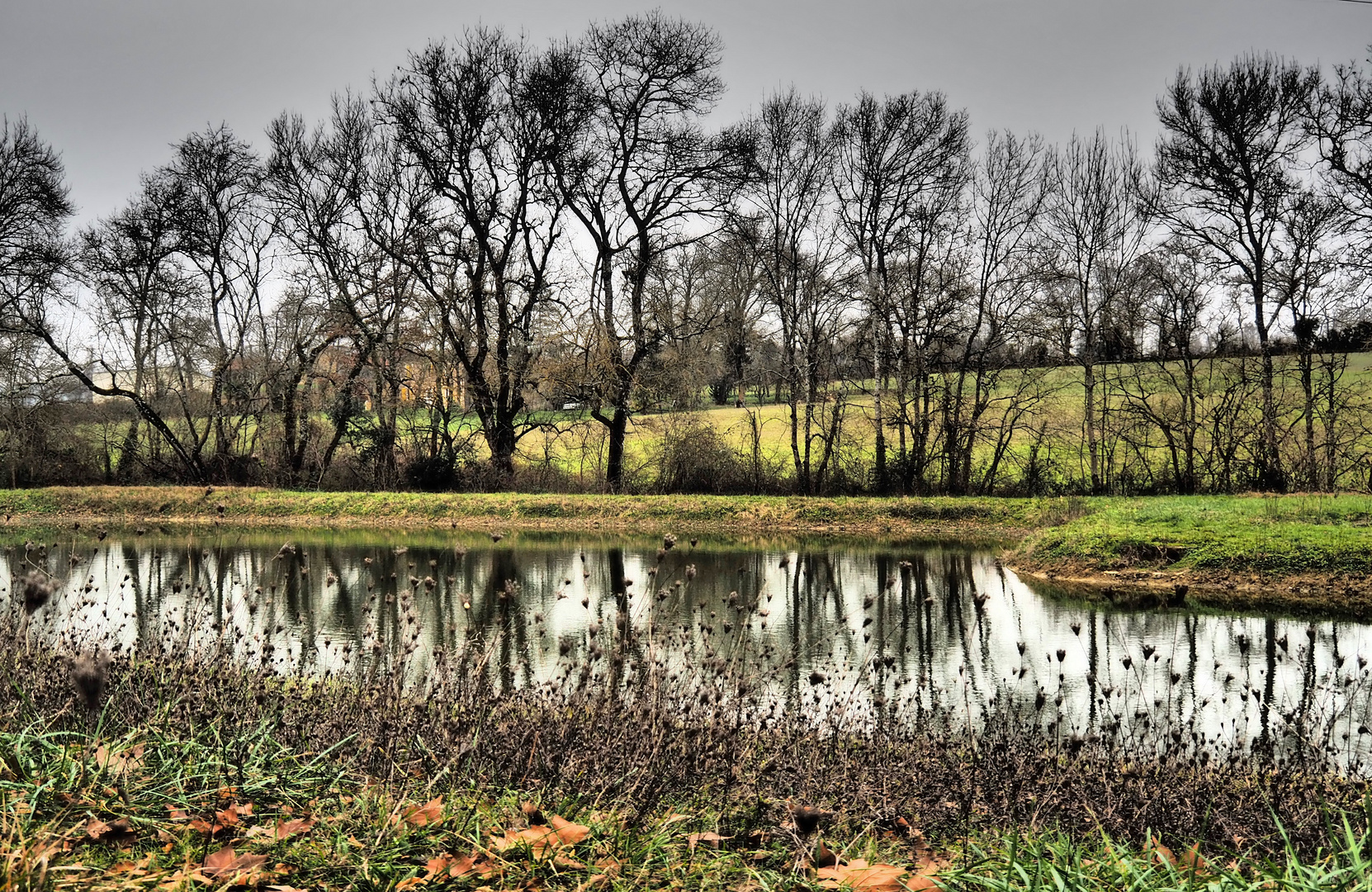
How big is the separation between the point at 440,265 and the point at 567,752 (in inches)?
1040

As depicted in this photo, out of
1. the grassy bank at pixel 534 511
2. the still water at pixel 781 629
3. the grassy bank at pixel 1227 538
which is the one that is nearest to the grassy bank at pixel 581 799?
the still water at pixel 781 629

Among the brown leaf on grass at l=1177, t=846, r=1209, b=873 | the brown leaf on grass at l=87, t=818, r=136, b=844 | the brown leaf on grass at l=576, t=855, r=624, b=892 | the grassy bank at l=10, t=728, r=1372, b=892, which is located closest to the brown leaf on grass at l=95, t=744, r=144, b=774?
the grassy bank at l=10, t=728, r=1372, b=892

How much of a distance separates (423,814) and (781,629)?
7.60 metres

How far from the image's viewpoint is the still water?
5.91 metres

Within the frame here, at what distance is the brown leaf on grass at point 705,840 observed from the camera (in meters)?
3.15

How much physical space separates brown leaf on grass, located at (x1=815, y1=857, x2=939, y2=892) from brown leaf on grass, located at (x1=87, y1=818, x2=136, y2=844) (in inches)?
84.4

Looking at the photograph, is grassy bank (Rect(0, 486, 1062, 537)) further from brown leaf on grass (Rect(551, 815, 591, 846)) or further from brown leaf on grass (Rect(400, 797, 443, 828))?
brown leaf on grass (Rect(551, 815, 591, 846))

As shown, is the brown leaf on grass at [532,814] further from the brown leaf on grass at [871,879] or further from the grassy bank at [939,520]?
the grassy bank at [939,520]

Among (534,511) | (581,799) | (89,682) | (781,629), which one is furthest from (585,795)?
(534,511)

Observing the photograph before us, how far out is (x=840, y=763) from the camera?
5.00 m

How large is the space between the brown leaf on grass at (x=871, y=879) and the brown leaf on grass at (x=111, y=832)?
2145 mm

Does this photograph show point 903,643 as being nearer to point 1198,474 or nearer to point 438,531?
point 438,531

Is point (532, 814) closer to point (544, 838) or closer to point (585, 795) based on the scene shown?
point (544, 838)

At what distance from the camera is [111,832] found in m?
2.68
